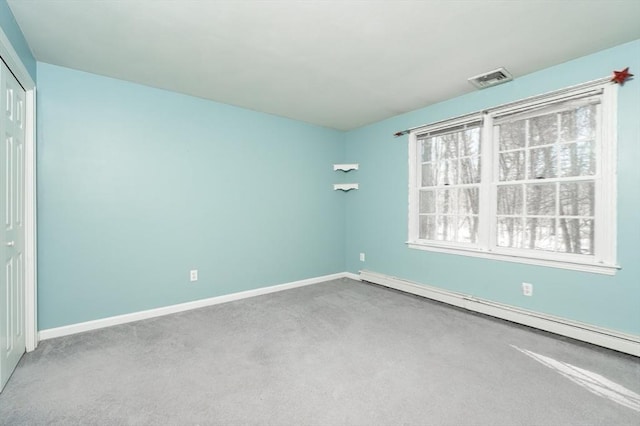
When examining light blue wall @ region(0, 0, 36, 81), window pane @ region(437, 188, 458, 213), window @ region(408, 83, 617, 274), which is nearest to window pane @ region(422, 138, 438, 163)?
window @ region(408, 83, 617, 274)

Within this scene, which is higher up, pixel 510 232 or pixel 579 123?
pixel 579 123

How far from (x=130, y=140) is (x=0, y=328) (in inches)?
71.2

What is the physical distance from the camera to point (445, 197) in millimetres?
3422

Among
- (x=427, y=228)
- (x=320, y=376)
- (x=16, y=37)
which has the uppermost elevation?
(x=16, y=37)

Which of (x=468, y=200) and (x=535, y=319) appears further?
(x=468, y=200)

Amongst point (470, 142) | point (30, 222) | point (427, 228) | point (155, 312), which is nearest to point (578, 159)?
point (470, 142)

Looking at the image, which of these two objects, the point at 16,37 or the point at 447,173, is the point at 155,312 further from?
the point at 447,173

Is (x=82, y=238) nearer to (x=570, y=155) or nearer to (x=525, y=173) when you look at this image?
(x=525, y=173)

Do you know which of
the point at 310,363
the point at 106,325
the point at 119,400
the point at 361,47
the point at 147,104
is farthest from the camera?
the point at 147,104

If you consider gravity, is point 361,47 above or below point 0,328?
above

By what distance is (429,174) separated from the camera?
11.7 feet

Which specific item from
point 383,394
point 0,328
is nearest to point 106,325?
point 0,328

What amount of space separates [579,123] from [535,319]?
1809mm

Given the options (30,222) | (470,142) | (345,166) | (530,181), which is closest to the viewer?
(30,222)
